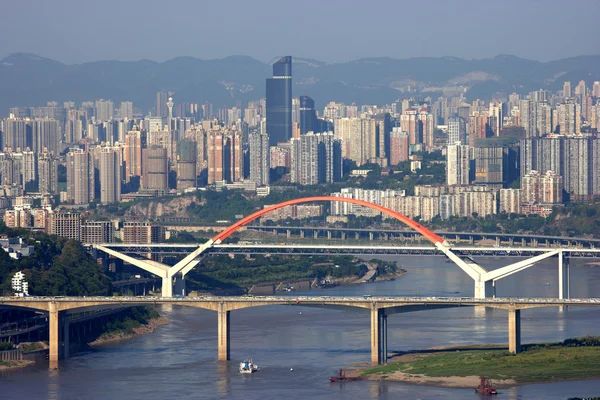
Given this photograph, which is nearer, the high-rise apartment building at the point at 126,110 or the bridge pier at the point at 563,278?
the bridge pier at the point at 563,278

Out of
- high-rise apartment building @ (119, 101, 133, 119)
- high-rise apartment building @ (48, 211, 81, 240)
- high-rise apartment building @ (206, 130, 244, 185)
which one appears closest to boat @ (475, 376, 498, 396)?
high-rise apartment building @ (48, 211, 81, 240)

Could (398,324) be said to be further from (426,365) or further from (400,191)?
(400,191)

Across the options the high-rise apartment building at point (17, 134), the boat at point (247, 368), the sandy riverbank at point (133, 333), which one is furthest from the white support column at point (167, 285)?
the high-rise apartment building at point (17, 134)

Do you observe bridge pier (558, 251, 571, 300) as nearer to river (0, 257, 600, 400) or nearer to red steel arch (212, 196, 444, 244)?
river (0, 257, 600, 400)

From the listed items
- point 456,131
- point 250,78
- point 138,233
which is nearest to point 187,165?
point 456,131

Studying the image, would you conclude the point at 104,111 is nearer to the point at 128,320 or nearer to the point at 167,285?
the point at 167,285

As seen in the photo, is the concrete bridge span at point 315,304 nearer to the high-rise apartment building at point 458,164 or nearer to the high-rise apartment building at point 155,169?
the high-rise apartment building at point 458,164
